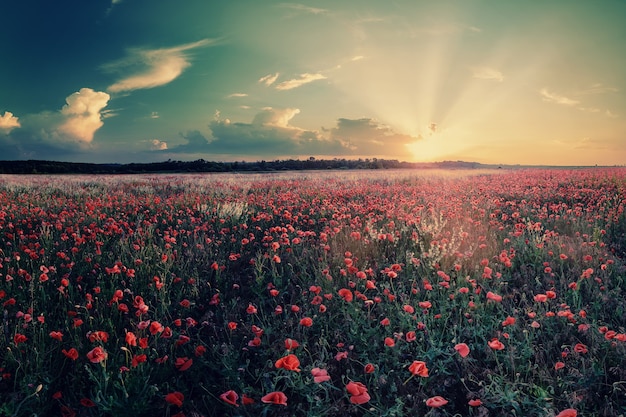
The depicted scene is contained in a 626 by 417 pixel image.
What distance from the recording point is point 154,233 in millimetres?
7047

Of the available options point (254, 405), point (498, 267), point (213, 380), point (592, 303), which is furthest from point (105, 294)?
point (592, 303)

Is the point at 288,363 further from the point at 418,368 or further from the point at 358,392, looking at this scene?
the point at 418,368

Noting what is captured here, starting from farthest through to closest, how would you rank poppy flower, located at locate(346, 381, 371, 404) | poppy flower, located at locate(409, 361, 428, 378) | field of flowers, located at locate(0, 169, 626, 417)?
field of flowers, located at locate(0, 169, 626, 417) < poppy flower, located at locate(409, 361, 428, 378) < poppy flower, located at locate(346, 381, 371, 404)

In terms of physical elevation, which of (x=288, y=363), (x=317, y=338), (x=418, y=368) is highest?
(x=288, y=363)

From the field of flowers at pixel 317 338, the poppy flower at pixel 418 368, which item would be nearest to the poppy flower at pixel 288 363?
the field of flowers at pixel 317 338

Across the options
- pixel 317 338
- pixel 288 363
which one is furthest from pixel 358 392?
pixel 317 338

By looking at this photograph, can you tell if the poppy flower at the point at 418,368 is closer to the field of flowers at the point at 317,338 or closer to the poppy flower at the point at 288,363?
the field of flowers at the point at 317,338

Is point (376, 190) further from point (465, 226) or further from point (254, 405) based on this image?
point (254, 405)

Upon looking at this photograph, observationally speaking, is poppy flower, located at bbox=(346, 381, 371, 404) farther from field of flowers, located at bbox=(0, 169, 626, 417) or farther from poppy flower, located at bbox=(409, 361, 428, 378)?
poppy flower, located at bbox=(409, 361, 428, 378)

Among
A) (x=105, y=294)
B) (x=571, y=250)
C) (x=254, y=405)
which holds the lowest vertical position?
(x=254, y=405)

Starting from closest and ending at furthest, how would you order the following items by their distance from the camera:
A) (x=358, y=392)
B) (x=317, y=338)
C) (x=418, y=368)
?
(x=358, y=392) < (x=418, y=368) < (x=317, y=338)

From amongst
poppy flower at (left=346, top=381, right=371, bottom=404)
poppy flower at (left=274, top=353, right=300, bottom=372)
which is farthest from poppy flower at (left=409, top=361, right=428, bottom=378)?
poppy flower at (left=274, top=353, right=300, bottom=372)

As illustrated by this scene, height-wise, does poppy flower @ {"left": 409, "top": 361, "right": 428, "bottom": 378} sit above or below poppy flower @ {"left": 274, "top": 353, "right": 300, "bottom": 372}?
below

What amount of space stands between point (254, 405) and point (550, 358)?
2.36 m
